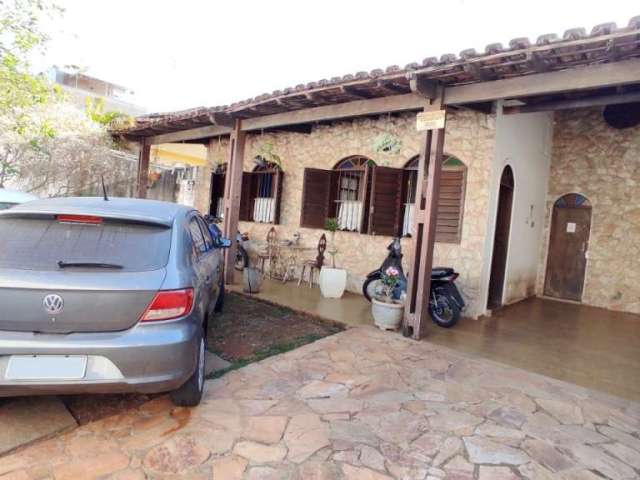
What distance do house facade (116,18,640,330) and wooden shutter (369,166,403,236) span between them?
19mm

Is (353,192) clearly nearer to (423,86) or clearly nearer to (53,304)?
(423,86)

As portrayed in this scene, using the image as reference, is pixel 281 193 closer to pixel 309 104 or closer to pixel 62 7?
pixel 309 104

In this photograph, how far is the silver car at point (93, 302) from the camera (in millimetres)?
2367

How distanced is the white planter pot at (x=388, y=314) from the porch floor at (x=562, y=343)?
46cm

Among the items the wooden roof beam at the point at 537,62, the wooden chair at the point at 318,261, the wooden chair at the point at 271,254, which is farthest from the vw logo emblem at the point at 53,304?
the wooden chair at the point at 271,254

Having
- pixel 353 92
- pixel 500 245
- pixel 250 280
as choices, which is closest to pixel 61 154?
pixel 250 280

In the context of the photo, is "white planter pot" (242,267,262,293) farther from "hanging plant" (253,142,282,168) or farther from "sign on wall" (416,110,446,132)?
"sign on wall" (416,110,446,132)

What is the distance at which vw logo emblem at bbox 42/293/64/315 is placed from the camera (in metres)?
2.38

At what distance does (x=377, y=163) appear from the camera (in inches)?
311

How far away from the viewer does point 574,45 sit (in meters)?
3.52

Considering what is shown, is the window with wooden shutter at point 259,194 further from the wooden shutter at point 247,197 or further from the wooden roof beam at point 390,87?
the wooden roof beam at point 390,87

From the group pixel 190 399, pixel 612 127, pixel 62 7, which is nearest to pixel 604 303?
pixel 612 127

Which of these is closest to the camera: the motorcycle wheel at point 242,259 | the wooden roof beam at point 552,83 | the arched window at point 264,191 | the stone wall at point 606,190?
the wooden roof beam at point 552,83

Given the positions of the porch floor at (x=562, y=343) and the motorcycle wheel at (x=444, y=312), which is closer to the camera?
the porch floor at (x=562, y=343)
